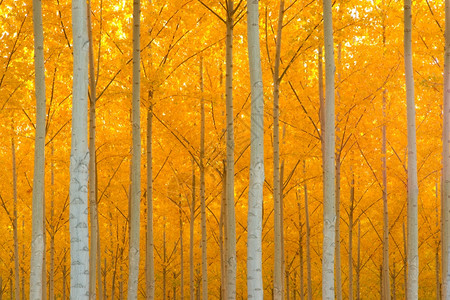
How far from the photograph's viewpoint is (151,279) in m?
9.27

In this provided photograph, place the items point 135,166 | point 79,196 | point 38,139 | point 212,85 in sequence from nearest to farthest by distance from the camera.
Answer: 1. point 79,196
2. point 38,139
3. point 135,166
4. point 212,85

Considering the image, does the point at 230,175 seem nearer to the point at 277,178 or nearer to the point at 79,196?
the point at 277,178

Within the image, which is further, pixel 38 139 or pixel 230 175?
pixel 230 175

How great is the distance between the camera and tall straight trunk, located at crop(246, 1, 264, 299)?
232 inches

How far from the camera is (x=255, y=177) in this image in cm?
590

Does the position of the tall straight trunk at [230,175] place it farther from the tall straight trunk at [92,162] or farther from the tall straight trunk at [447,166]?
the tall straight trunk at [447,166]

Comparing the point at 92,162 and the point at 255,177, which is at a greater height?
the point at 92,162

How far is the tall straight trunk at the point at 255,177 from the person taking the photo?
232 inches

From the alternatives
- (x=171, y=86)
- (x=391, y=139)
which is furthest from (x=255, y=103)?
(x=391, y=139)

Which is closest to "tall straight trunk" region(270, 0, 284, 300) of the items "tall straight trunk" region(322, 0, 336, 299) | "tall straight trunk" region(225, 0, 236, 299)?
"tall straight trunk" region(225, 0, 236, 299)

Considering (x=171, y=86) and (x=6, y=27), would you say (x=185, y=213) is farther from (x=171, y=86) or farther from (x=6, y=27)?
(x=6, y=27)

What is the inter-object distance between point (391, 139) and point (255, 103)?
9.16 m

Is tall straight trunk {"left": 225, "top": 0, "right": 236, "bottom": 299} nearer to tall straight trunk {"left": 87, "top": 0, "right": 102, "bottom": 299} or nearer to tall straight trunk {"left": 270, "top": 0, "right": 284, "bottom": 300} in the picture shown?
tall straight trunk {"left": 270, "top": 0, "right": 284, "bottom": 300}

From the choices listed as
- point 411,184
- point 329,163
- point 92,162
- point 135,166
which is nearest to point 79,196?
point 135,166
